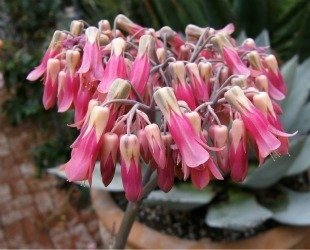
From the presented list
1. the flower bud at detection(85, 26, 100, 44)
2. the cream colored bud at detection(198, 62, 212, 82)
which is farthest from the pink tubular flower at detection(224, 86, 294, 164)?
the flower bud at detection(85, 26, 100, 44)

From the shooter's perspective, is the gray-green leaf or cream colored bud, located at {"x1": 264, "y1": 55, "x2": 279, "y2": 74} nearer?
cream colored bud, located at {"x1": 264, "y1": 55, "x2": 279, "y2": 74}

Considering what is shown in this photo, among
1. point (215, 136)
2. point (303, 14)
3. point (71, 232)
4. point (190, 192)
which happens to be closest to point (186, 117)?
point (215, 136)

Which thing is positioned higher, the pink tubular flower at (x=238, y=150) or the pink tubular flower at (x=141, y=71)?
the pink tubular flower at (x=141, y=71)

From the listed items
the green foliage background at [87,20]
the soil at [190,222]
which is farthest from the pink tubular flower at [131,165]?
the green foliage background at [87,20]

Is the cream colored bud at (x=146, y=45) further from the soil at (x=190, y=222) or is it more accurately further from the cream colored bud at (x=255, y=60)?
the soil at (x=190, y=222)

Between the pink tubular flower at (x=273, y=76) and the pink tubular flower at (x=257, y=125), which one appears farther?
the pink tubular flower at (x=273, y=76)

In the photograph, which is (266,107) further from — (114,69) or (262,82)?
(114,69)

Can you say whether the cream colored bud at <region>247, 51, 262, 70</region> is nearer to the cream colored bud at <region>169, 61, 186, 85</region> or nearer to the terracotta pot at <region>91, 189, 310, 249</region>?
the cream colored bud at <region>169, 61, 186, 85</region>
